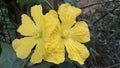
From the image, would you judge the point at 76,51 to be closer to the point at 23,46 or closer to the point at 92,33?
the point at 23,46

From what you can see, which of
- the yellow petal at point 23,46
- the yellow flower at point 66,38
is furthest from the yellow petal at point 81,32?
the yellow petal at point 23,46

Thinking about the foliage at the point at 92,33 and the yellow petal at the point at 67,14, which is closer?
the yellow petal at the point at 67,14

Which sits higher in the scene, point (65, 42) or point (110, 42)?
point (65, 42)

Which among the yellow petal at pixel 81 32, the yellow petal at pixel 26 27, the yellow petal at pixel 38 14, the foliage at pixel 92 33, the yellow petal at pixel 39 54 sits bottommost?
the foliage at pixel 92 33

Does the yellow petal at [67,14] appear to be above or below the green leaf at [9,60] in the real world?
above

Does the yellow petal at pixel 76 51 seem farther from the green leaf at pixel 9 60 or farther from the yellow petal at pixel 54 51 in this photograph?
the green leaf at pixel 9 60

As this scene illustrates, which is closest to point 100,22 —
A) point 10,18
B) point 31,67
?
point 10,18

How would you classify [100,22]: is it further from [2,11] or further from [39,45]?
[39,45]

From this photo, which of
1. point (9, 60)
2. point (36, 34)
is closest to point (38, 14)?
point (36, 34)
